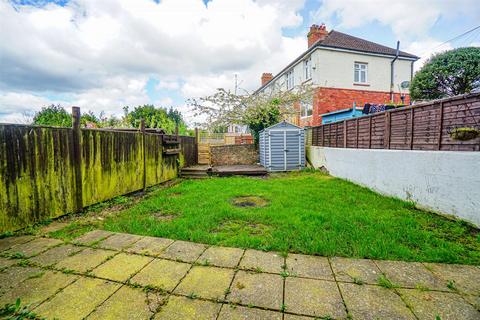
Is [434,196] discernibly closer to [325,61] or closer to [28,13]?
[28,13]

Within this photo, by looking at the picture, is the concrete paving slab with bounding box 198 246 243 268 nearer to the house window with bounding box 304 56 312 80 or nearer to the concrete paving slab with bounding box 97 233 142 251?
the concrete paving slab with bounding box 97 233 142 251

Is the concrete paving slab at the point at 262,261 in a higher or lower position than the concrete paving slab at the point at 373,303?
lower

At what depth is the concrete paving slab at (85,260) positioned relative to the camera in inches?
94.2

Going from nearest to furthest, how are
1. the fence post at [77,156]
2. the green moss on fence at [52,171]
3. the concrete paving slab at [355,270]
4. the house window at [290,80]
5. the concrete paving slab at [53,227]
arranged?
the concrete paving slab at [355,270] < the green moss on fence at [52,171] < the concrete paving slab at [53,227] < the fence post at [77,156] < the house window at [290,80]

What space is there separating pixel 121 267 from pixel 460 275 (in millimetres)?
3568

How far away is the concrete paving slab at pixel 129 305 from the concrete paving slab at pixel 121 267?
245 mm

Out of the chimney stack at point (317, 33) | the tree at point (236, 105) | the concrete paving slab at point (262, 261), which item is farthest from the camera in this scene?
the chimney stack at point (317, 33)

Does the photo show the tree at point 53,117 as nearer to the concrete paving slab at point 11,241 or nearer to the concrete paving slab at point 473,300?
the concrete paving slab at point 11,241

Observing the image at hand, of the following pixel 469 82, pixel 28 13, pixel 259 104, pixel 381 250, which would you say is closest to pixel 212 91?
pixel 259 104

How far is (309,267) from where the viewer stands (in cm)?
240

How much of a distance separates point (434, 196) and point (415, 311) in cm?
342

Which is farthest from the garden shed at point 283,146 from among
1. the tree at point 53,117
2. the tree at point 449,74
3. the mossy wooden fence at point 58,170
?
the tree at point 53,117

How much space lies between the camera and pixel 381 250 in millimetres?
2742

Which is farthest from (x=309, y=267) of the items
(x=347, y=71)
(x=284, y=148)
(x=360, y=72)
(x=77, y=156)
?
(x=360, y=72)
